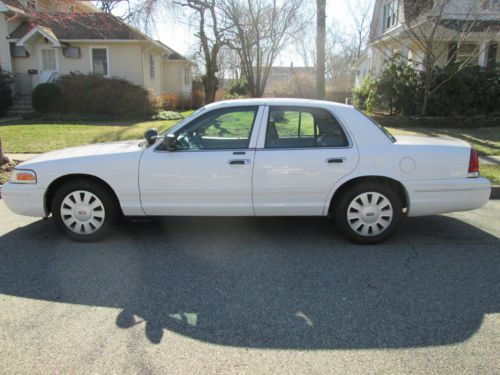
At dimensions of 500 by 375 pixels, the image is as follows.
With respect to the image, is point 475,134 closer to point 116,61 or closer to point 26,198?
point 26,198

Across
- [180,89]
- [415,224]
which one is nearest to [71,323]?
[415,224]

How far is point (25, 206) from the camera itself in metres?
4.97

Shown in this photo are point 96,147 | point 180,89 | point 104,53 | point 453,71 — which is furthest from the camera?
point 180,89

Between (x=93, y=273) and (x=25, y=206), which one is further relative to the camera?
(x=25, y=206)

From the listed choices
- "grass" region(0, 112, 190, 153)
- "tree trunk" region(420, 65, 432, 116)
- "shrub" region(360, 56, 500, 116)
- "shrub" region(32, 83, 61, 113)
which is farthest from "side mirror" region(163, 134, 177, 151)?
"shrub" region(32, 83, 61, 113)

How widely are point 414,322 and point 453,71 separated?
605 inches

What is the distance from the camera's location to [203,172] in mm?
4754

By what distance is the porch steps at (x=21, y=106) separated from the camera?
21172mm

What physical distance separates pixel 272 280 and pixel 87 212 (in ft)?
7.54

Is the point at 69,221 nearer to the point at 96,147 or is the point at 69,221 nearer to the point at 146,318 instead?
the point at 96,147

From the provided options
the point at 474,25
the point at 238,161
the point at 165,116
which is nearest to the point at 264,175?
the point at 238,161

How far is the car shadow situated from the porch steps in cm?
1805

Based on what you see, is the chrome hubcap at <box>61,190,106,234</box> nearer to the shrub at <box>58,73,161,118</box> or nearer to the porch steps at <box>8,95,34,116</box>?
the shrub at <box>58,73,161,118</box>

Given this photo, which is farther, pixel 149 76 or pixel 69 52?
pixel 149 76
